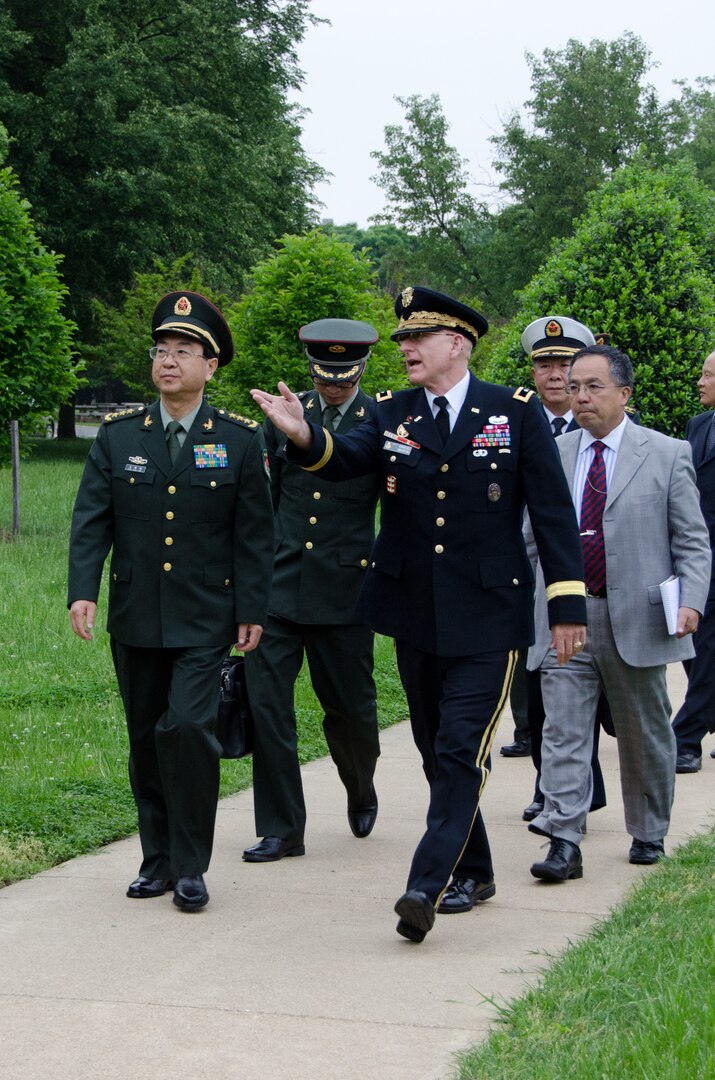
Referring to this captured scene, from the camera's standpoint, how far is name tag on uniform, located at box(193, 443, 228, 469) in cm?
554

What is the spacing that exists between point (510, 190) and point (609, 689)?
4988cm

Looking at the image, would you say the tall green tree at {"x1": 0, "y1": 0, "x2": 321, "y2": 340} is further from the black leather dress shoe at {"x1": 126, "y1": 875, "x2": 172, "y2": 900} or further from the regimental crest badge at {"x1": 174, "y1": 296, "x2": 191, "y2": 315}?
the black leather dress shoe at {"x1": 126, "y1": 875, "x2": 172, "y2": 900}

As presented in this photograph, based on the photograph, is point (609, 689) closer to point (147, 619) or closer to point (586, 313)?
point (147, 619)

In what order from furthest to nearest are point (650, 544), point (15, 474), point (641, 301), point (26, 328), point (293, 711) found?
1. point (15, 474)
2. point (26, 328)
3. point (641, 301)
4. point (293, 711)
5. point (650, 544)

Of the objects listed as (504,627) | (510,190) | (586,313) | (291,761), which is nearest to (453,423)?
(504,627)

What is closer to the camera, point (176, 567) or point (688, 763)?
point (176, 567)

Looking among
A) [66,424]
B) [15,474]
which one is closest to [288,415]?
[15,474]

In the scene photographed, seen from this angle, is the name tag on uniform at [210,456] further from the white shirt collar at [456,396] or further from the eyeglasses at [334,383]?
the eyeglasses at [334,383]

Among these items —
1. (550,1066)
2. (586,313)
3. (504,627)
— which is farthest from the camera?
(586,313)

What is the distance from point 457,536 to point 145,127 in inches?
1114

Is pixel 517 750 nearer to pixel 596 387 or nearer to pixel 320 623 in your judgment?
pixel 320 623

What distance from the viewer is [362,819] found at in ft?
21.4

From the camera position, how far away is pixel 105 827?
6.43m

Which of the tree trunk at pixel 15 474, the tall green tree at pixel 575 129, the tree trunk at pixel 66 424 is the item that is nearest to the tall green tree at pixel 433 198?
the tall green tree at pixel 575 129
